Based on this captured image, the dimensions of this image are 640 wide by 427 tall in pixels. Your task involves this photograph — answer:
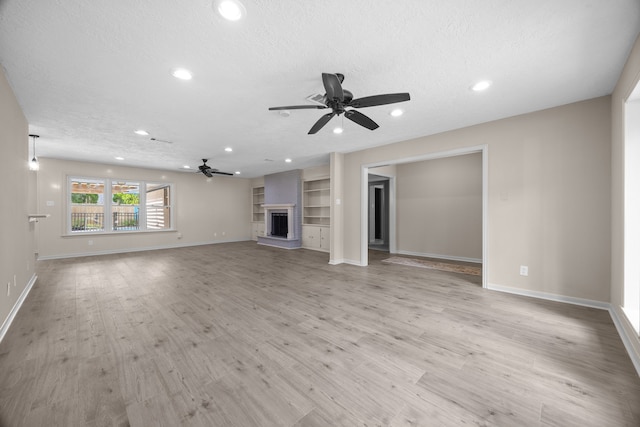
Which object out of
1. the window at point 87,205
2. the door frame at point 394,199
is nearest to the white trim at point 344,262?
the door frame at point 394,199

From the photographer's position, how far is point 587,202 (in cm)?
305

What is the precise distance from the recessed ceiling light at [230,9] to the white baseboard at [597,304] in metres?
3.81

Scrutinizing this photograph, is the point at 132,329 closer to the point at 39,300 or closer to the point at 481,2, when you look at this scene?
the point at 39,300

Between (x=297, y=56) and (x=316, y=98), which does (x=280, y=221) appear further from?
(x=297, y=56)

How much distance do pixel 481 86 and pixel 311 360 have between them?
126 inches

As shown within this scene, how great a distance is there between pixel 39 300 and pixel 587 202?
717 cm

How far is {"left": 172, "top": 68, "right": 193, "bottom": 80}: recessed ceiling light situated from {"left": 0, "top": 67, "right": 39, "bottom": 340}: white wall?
5.12 ft

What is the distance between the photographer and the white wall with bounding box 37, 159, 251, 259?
247 inches

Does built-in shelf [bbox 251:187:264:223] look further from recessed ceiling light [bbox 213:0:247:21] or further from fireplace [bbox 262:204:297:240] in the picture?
recessed ceiling light [bbox 213:0:247:21]

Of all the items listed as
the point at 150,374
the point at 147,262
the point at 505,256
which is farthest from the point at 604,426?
the point at 147,262

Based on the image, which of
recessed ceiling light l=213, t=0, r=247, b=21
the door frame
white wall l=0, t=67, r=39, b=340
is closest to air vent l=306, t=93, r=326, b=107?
recessed ceiling light l=213, t=0, r=247, b=21

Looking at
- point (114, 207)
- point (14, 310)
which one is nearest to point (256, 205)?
point (114, 207)

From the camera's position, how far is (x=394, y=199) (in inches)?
269

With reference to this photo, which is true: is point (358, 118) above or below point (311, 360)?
above
